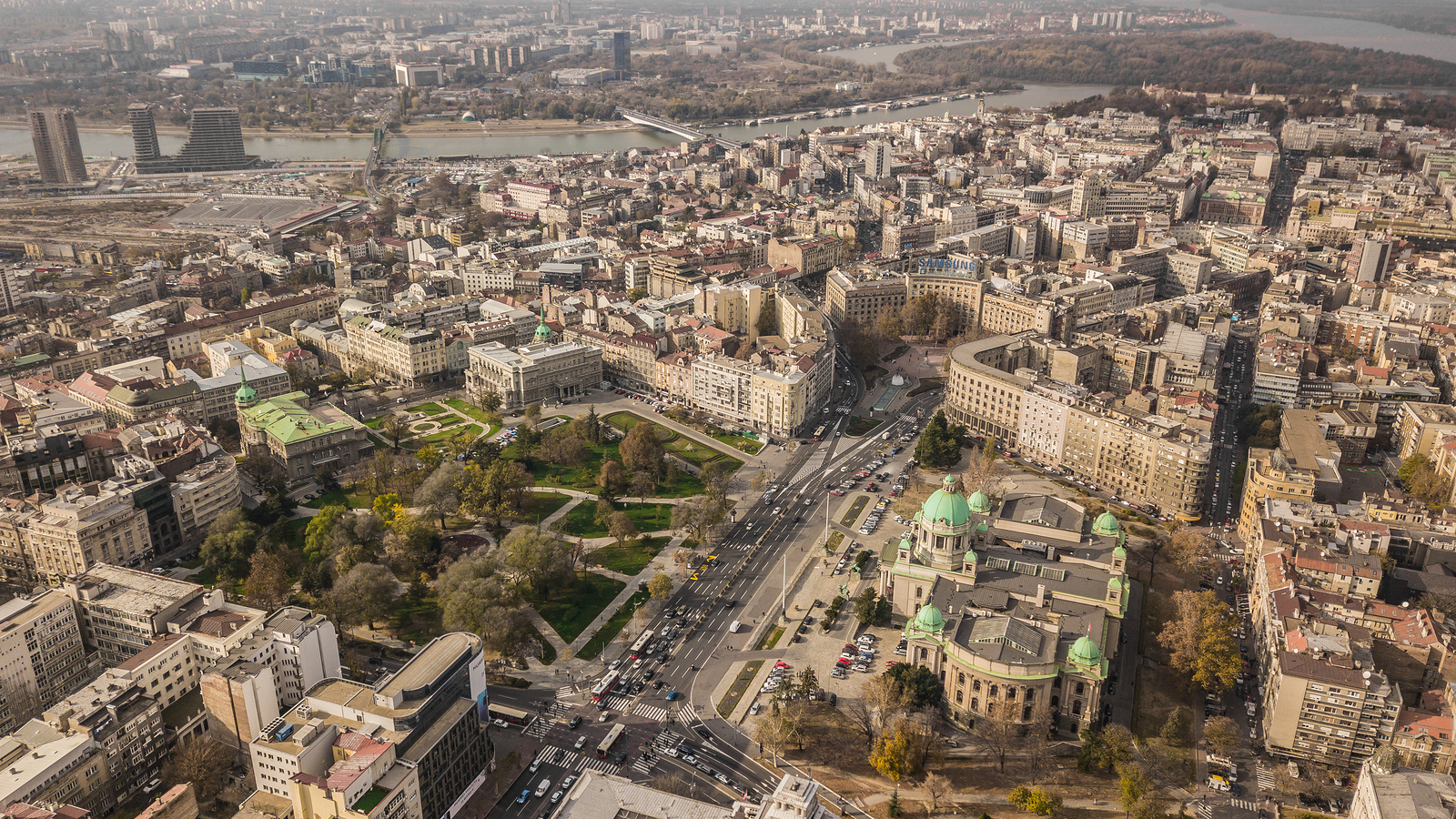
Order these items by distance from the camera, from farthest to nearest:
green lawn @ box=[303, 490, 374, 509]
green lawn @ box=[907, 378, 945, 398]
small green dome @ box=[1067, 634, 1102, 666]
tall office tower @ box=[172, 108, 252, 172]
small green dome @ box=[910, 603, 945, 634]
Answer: tall office tower @ box=[172, 108, 252, 172]
green lawn @ box=[907, 378, 945, 398]
green lawn @ box=[303, 490, 374, 509]
small green dome @ box=[910, 603, 945, 634]
small green dome @ box=[1067, 634, 1102, 666]

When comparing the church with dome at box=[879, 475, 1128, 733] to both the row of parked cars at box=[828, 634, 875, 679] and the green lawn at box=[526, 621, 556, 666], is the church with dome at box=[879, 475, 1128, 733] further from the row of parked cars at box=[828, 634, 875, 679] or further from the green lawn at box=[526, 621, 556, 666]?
the green lawn at box=[526, 621, 556, 666]

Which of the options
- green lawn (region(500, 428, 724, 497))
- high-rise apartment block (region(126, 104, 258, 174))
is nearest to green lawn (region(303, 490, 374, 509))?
green lawn (region(500, 428, 724, 497))

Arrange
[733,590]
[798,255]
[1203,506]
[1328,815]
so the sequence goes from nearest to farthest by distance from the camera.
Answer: [1328,815], [733,590], [1203,506], [798,255]

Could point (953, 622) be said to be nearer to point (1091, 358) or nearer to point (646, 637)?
point (646, 637)

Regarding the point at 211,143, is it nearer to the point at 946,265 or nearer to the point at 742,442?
the point at 946,265

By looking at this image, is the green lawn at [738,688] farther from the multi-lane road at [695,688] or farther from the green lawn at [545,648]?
the green lawn at [545,648]

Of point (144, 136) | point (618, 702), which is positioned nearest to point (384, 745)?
point (618, 702)

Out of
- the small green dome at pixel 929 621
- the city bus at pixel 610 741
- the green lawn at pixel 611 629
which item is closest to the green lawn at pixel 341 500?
the green lawn at pixel 611 629

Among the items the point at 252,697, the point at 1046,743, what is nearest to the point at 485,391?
the point at 252,697
